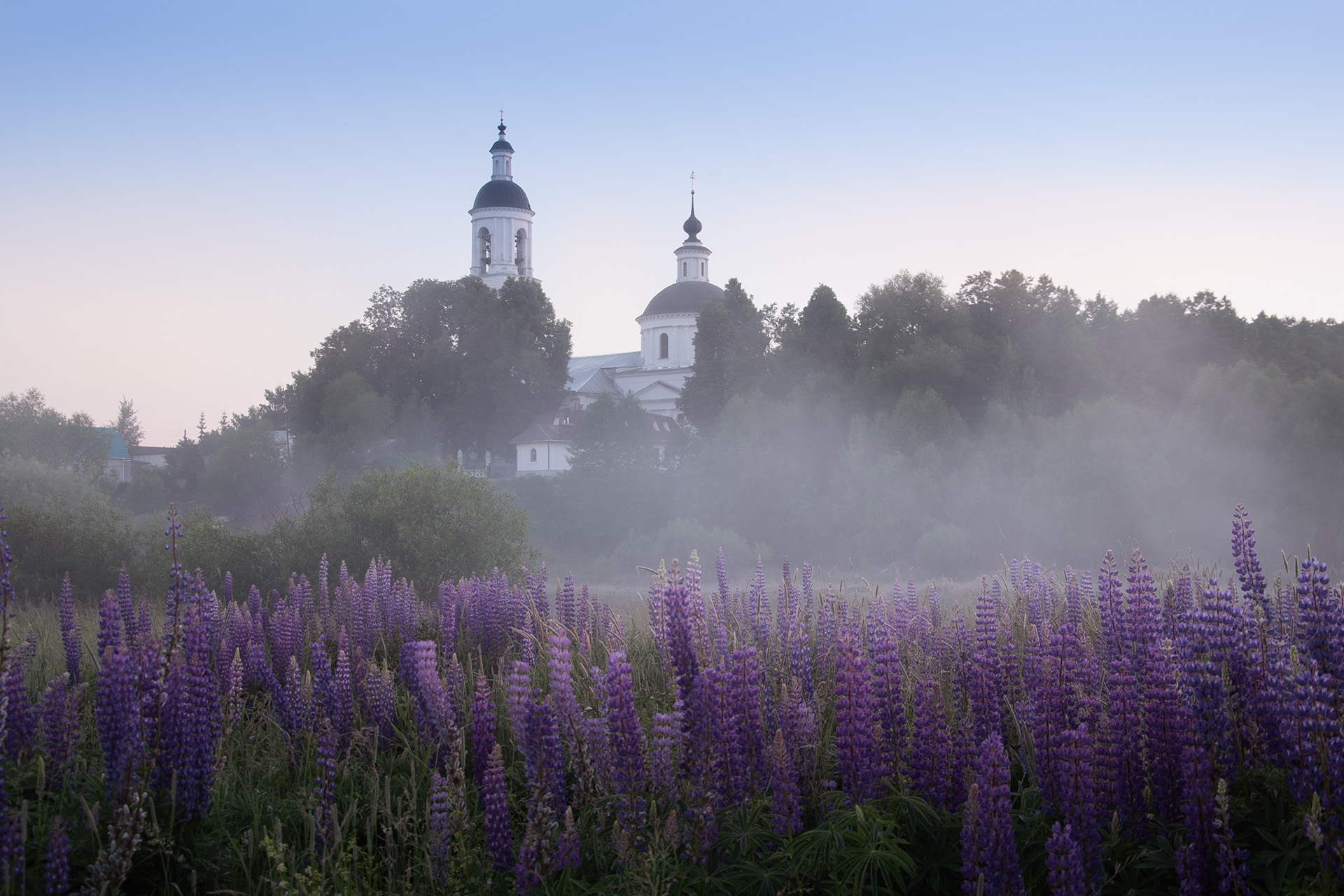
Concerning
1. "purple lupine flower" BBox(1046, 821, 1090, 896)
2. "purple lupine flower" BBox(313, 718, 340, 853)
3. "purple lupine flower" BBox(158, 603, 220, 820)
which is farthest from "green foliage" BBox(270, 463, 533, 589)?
"purple lupine flower" BBox(1046, 821, 1090, 896)

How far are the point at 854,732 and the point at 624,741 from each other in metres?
0.76

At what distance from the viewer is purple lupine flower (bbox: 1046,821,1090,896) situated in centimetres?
237

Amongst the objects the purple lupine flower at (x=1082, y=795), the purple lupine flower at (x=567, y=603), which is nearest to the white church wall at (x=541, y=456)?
the purple lupine flower at (x=567, y=603)

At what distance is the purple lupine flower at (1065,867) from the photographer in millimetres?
2365

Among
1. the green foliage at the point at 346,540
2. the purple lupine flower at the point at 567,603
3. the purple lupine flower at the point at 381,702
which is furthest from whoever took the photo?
the green foliage at the point at 346,540

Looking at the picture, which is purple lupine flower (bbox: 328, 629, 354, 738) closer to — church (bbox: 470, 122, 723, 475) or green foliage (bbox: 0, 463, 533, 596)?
green foliage (bbox: 0, 463, 533, 596)

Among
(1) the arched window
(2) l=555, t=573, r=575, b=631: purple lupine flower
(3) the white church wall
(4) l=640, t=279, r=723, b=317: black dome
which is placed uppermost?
(1) the arched window

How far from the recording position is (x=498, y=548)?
57.1 ft

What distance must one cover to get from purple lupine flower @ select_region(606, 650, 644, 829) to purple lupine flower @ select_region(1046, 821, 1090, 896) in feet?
3.89

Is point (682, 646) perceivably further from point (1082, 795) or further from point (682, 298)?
point (682, 298)

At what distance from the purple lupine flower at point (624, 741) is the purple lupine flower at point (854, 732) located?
0.67 metres

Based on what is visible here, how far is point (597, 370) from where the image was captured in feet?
250

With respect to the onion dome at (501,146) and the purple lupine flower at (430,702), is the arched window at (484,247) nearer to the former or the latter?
the onion dome at (501,146)

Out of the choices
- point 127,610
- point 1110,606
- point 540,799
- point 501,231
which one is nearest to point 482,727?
point 540,799
